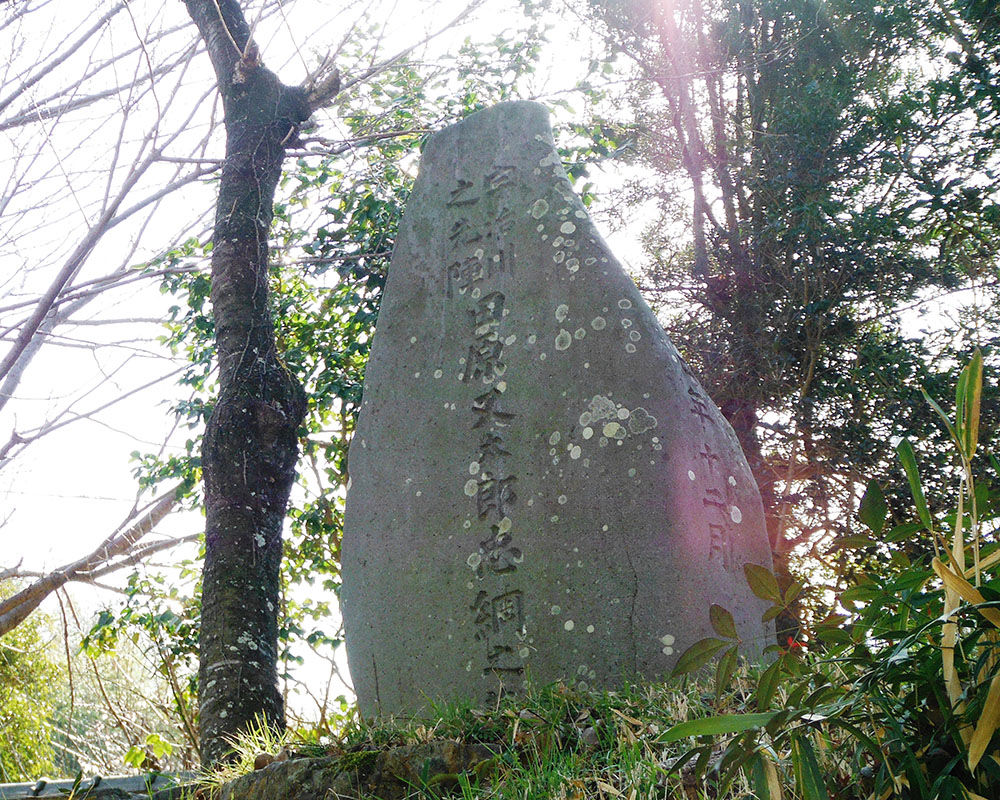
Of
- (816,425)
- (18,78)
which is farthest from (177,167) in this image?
(816,425)

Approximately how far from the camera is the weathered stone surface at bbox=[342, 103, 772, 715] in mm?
2775

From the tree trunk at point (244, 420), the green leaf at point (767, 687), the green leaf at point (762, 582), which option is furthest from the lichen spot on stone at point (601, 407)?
the green leaf at point (767, 687)

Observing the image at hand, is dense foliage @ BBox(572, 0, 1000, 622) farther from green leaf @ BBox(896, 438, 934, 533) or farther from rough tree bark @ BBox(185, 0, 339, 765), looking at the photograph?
green leaf @ BBox(896, 438, 934, 533)

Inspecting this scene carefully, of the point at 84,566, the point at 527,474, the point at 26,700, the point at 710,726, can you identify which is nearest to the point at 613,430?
the point at 527,474

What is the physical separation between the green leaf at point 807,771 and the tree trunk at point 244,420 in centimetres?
286

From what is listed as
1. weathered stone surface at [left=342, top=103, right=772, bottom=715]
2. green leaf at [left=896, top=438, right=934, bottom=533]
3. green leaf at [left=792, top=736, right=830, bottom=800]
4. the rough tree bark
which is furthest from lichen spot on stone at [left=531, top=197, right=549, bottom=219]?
green leaf at [left=792, top=736, right=830, bottom=800]

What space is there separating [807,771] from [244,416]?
334 cm

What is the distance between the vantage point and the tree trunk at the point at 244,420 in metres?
3.48

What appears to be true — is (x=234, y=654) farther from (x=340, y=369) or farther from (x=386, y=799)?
(x=340, y=369)

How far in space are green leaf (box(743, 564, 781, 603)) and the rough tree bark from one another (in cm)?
275

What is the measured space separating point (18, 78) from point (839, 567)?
17.8 feet

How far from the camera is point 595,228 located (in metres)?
3.33

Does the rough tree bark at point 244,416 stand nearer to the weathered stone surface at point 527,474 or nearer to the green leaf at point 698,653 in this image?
the weathered stone surface at point 527,474

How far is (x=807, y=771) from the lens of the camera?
3.16 feet
